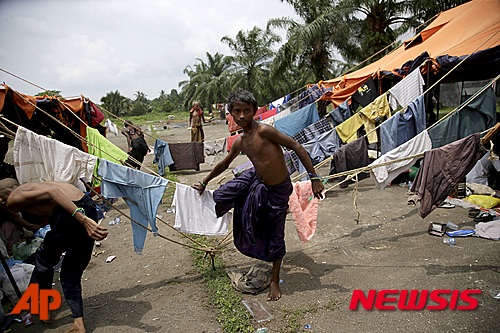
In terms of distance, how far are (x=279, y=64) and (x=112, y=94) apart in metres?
35.4

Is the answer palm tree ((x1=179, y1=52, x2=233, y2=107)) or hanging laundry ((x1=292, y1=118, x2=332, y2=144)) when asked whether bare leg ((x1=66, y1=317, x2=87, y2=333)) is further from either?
palm tree ((x1=179, y1=52, x2=233, y2=107))

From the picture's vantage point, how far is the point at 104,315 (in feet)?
10.1

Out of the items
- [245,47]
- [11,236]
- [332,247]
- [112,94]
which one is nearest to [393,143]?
[332,247]

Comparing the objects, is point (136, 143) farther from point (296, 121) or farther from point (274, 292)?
point (274, 292)

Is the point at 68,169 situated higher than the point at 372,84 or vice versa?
the point at 372,84

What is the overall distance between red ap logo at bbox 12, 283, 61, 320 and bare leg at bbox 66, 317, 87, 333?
0.33 m

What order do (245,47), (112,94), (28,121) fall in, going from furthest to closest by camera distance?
(112,94) → (245,47) → (28,121)

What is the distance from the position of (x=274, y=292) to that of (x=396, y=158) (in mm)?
2322

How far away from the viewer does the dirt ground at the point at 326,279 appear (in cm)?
272

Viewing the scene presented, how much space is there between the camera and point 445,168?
3.41m

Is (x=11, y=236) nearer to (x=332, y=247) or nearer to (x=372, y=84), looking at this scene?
(x=332, y=247)

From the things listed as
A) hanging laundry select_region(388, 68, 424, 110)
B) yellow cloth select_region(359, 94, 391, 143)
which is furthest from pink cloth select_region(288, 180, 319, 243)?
hanging laundry select_region(388, 68, 424, 110)

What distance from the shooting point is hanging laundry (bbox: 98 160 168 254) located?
3199 mm

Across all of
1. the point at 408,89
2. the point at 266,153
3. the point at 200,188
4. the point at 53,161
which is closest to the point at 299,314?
the point at 266,153
